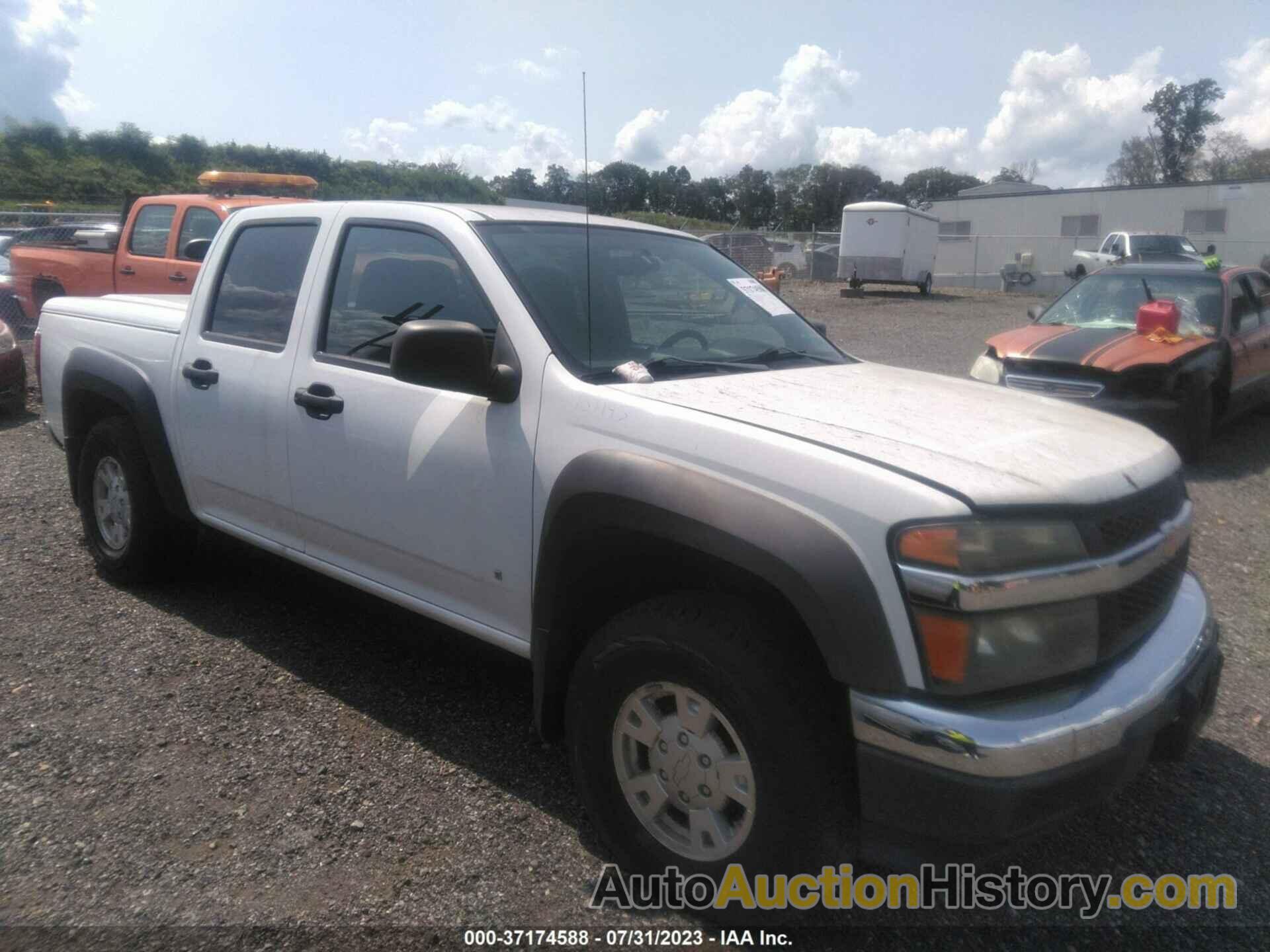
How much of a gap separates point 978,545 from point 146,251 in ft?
32.8

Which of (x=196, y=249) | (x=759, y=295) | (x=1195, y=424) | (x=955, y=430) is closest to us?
(x=955, y=430)

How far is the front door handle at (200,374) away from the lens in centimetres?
406

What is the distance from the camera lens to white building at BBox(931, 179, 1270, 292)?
3291cm

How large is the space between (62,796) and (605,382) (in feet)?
6.98

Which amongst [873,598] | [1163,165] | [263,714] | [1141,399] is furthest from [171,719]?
[1163,165]

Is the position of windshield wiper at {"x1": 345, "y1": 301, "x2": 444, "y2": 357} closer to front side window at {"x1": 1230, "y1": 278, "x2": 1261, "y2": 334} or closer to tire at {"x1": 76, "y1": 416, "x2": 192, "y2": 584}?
tire at {"x1": 76, "y1": 416, "x2": 192, "y2": 584}

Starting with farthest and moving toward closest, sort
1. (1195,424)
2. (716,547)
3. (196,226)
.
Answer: (196,226) → (1195,424) → (716,547)

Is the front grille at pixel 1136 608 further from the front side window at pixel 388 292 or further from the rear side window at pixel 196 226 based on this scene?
the rear side window at pixel 196 226

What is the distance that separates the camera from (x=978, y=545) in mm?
2111

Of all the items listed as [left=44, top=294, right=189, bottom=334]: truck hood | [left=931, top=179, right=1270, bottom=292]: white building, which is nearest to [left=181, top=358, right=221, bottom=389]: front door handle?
[left=44, top=294, right=189, bottom=334]: truck hood

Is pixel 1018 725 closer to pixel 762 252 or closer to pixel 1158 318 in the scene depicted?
pixel 1158 318

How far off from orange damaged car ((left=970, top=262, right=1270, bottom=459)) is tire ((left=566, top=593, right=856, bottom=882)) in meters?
5.66

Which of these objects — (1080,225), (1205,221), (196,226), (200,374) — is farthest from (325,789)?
(1080,225)

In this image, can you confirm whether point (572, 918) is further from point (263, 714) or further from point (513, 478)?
point (263, 714)
